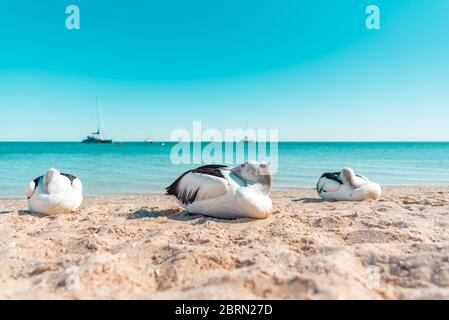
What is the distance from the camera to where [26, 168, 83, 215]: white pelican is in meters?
5.31

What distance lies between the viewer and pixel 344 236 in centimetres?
374

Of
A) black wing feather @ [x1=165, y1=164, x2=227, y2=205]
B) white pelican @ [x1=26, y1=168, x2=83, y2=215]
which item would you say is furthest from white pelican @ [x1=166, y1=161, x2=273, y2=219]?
white pelican @ [x1=26, y1=168, x2=83, y2=215]

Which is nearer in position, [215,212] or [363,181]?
[215,212]

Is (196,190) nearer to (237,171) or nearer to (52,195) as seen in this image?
(237,171)

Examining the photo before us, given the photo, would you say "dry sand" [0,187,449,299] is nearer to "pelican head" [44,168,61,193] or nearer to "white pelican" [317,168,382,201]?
"pelican head" [44,168,61,193]

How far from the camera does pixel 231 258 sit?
3004mm

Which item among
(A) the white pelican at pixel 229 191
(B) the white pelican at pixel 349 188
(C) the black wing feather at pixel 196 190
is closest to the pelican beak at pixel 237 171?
(A) the white pelican at pixel 229 191

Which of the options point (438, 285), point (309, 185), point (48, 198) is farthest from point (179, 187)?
point (309, 185)

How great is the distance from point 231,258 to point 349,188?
15.5 feet

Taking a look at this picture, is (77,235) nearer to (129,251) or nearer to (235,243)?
(129,251)

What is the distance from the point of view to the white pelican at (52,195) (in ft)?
17.4

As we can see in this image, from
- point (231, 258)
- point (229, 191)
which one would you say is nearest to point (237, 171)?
point (229, 191)

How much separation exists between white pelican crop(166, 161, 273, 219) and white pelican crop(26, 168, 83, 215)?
2123 mm
